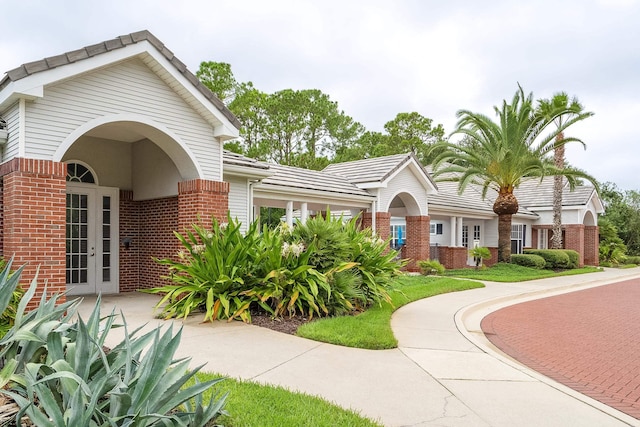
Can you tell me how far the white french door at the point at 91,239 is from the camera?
10.7 metres

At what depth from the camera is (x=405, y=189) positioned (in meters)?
19.5

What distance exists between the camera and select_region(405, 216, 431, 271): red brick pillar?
20.3 m

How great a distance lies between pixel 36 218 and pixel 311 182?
10.5m

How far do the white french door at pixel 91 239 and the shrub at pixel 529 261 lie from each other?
18.9 meters

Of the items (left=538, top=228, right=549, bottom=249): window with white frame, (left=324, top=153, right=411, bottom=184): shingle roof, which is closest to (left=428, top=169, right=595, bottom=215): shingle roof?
(left=538, top=228, right=549, bottom=249): window with white frame

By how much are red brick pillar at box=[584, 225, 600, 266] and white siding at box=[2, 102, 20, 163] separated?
32634 mm

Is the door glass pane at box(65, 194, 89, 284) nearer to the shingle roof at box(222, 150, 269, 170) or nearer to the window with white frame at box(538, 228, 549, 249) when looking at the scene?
the shingle roof at box(222, 150, 269, 170)

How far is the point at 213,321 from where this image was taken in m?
7.79

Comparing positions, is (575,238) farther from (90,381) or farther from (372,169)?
(90,381)

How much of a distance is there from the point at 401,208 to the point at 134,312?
15.2 metres

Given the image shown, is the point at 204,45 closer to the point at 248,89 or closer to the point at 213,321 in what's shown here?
the point at 248,89

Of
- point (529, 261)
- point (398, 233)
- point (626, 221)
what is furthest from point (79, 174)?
Answer: point (626, 221)

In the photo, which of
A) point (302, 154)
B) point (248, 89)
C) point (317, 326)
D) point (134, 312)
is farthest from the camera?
point (302, 154)

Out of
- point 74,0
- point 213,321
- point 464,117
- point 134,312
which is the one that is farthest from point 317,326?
point 464,117
